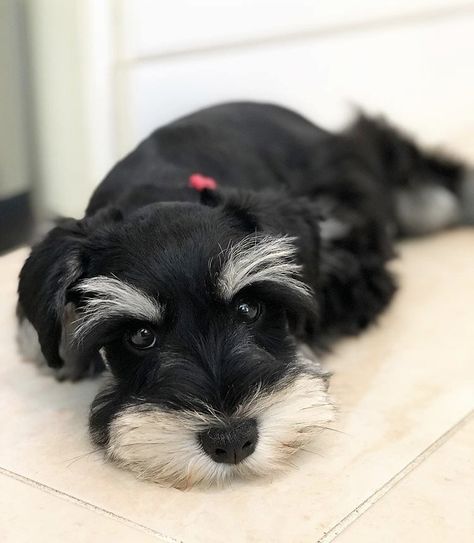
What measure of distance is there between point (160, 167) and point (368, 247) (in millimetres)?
633

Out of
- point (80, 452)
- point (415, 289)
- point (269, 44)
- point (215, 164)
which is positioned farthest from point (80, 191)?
point (80, 452)

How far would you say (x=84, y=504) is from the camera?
1.52 meters

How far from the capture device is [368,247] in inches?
95.8

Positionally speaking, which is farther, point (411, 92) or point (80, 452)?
point (411, 92)

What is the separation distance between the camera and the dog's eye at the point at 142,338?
1.59 metres

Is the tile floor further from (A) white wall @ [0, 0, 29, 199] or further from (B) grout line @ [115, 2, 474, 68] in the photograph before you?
(B) grout line @ [115, 2, 474, 68]

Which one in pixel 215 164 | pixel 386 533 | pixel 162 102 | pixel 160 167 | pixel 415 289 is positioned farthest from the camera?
pixel 162 102

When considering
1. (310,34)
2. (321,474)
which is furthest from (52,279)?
(310,34)

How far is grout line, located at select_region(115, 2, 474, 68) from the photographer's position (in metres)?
2.70

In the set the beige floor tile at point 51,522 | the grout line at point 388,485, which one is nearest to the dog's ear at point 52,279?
the beige floor tile at point 51,522

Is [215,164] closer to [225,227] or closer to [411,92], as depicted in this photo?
[225,227]

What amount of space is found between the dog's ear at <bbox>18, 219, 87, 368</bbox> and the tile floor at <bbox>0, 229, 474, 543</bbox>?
0.66ft

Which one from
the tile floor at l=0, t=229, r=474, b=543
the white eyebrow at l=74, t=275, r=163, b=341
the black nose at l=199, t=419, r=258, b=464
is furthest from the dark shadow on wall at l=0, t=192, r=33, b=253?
the black nose at l=199, t=419, r=258, b=464

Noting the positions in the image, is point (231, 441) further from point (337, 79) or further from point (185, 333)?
point (337, 79)
